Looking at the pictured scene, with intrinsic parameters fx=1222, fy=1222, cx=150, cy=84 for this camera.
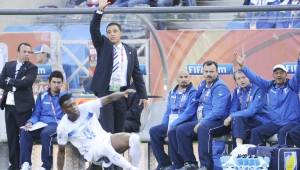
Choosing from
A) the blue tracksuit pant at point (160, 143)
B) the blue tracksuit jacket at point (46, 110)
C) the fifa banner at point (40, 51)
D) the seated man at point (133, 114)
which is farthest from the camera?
the fifa banner at point (40, 51)

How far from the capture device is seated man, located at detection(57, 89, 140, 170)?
15.1m

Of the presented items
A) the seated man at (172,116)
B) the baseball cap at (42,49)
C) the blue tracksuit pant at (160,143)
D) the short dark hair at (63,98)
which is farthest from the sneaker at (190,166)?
the baseball cap at (42,49)

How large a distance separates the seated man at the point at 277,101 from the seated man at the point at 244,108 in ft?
0.31

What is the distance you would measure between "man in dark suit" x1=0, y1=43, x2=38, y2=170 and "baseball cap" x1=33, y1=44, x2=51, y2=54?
28 centimetres

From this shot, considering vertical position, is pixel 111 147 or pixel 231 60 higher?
pixel 231 60

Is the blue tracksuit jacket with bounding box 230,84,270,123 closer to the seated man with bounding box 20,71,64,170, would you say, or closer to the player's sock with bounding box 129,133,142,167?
the player's sock with bounding box 129,133,142,167

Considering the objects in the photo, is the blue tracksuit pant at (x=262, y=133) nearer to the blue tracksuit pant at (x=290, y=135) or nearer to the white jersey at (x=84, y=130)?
the blue tracksuit pant at (x=290, y=135)

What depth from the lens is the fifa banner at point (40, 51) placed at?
16609 mm

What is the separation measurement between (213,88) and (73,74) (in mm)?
2108

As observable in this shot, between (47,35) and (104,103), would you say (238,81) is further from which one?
(47,35)

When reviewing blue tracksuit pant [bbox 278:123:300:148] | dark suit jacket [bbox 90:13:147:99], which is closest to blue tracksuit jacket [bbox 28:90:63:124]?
dark suit jacket [bbox 90:13:147:99]

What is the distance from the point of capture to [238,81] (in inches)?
609

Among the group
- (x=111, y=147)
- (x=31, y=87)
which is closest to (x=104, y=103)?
(x=111, y=147)

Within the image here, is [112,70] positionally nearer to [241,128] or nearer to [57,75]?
[57,75]
